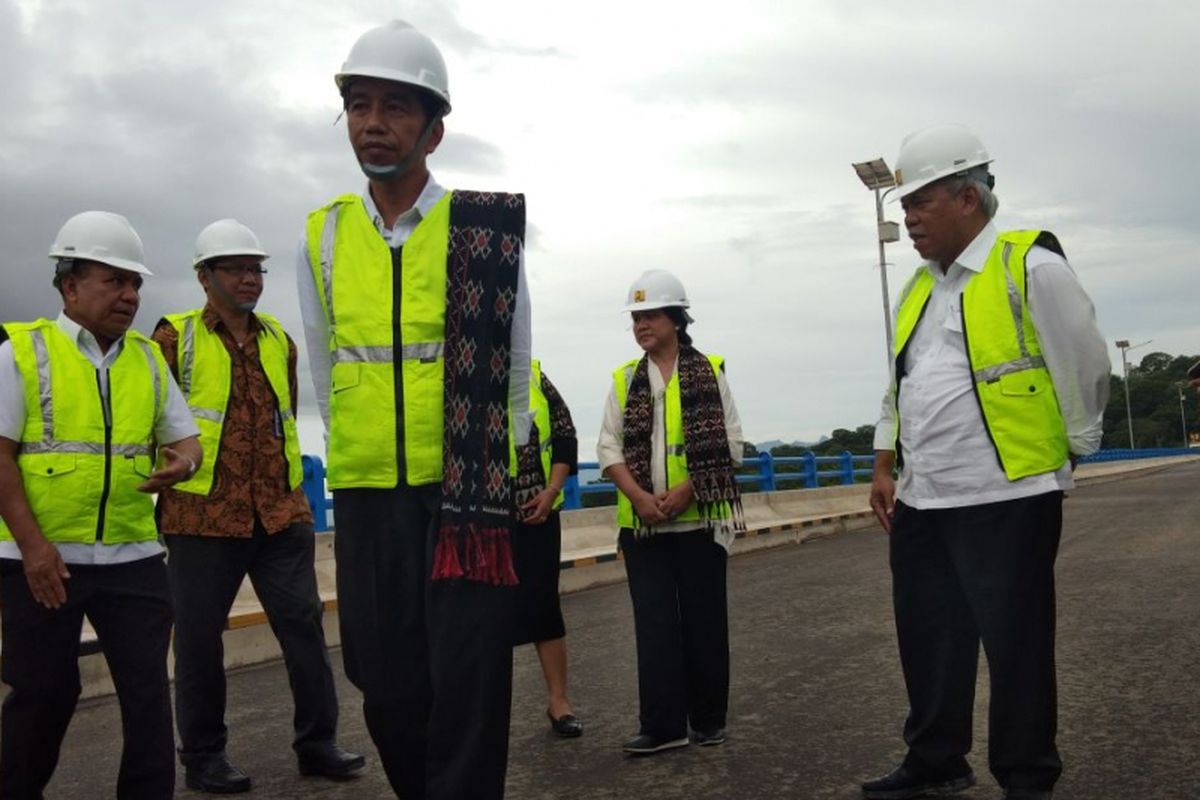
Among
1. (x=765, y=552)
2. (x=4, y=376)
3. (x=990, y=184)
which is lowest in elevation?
(x=765, y=552)

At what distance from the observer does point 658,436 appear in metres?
5.55

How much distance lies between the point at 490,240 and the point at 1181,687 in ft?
14.1

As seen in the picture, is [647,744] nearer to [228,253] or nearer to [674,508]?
[674,508]

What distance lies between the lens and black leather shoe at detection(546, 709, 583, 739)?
5496 mm

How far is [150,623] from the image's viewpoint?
12.6 feet

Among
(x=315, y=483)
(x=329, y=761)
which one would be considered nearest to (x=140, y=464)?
(x=329, y=761)

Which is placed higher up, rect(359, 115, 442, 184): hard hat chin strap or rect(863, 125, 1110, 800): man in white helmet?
rect(359, 115, 442, 184): hard hat chin strap

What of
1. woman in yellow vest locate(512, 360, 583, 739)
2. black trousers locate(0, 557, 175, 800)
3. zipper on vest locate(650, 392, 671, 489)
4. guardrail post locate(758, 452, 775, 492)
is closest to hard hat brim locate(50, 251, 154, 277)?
black trousers locate(0, 557, 175, 800)

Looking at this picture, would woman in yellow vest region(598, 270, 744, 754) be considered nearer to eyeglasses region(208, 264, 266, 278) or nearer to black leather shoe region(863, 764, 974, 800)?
black leather shoe region(863, 764, 974, 800)

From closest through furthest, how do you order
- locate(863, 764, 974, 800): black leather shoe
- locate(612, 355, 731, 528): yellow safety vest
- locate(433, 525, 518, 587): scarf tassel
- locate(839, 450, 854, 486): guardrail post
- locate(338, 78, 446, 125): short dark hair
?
locate(433, 525, 518, 587): scarf tassel → locate(338, 78, 446, 125): short dark hair → locate(863, 764, 974, 800): black leather shoe → locate(612, 355, 731, 528): yellow safety vest → locate(839, 450, 854, 486): guardrail post

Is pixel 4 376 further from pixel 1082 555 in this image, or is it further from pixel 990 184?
pixel 1082 555

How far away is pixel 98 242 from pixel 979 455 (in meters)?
2.93

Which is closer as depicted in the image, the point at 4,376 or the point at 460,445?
the point at 460,445

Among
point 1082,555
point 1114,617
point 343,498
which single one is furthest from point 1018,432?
point 1082,555
